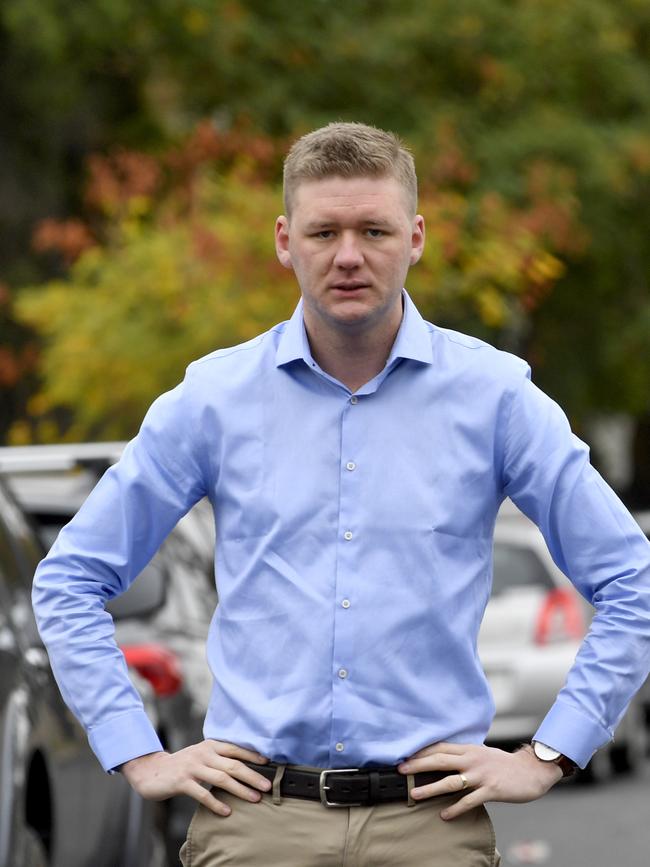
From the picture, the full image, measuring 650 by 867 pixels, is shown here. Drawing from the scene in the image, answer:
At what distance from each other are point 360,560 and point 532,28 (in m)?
16.7

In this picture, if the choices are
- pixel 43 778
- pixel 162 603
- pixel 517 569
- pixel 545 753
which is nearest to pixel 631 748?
pixel 517 569

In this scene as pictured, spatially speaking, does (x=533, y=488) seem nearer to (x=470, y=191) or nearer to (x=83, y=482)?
(x=83, y=482)

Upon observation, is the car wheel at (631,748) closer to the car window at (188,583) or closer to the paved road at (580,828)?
the paved road at (580,828)

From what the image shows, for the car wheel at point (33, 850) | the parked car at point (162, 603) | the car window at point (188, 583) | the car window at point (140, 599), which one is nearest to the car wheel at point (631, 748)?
the parked car at point (162, 603)

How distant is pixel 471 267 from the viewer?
53.3 feet

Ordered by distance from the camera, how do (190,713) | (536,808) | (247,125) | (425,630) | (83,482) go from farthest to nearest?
(247,125), (536,808), (83,482), (190,713), (425,630)

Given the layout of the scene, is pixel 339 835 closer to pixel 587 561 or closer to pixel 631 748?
pixel 587 561

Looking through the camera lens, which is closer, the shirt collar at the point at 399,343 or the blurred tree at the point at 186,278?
the shirt collar at the point at 399,343

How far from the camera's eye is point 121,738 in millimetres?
3506

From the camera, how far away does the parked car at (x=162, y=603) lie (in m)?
7.08

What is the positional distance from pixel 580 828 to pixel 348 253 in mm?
7600

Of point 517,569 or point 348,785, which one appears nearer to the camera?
point 348,785

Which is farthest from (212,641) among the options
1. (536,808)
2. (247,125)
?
(247,125)

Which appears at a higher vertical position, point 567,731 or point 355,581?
point 355,581
